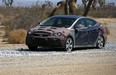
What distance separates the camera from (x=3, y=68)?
1606 cm

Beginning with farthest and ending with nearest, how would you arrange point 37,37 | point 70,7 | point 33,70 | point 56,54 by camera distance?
point 70,7, point 37,37, point 56,54, point 33,70

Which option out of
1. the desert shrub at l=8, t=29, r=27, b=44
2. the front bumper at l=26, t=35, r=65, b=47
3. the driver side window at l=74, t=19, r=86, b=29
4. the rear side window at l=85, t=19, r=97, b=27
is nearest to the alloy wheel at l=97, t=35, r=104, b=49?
the rear side window at l=85, t=19, r=97, b=27

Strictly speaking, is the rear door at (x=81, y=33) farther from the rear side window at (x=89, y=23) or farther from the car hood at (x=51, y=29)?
the car hood at (x=51, y=29)

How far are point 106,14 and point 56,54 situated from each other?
70.2m

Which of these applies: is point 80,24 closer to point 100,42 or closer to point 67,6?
point 100,42

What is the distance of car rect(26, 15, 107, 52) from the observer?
75.2ft

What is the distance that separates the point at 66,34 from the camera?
23094 millimetres

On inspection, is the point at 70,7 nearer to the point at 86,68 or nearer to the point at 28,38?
the point at 28,38

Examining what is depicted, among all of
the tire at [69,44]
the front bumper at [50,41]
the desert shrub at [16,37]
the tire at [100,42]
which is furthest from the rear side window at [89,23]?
the desert shrub at [16,37]

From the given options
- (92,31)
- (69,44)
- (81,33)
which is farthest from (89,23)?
(69,44)

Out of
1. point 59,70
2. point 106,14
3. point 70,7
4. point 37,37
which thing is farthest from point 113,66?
point 106,14

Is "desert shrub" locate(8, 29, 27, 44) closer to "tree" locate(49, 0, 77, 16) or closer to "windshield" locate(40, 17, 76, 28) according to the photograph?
"windshield" locate(40, 17, 76, 28)

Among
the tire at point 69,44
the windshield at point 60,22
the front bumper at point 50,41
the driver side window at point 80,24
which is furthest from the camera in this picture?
the driver side window at point 80,24

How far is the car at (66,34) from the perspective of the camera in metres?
22.9
